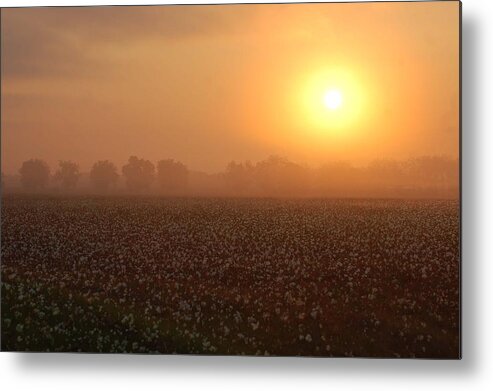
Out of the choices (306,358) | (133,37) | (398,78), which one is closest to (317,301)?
(306,358)

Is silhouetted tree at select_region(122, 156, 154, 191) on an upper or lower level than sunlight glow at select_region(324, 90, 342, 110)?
lower

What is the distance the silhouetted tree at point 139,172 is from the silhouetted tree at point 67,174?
0.33 meters

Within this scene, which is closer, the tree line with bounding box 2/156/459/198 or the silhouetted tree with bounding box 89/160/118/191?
the tree line with bounding box 2/156/459/198

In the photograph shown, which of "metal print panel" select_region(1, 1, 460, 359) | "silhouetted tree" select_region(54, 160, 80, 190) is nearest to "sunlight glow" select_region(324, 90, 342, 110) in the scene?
"metal print panel" select_region(1, 1, 460, 359)

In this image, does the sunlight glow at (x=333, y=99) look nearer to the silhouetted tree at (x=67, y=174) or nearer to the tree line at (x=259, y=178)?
the tree line at (x=259, y=178)

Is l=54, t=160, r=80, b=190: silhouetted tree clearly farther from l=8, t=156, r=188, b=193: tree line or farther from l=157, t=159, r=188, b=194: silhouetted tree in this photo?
l=157, t=159, r=188, b=194: silhouetted tree

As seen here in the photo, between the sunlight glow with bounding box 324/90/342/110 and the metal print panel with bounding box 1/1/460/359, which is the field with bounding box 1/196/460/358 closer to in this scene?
the metal print panel with bounding box 1/1/460/359

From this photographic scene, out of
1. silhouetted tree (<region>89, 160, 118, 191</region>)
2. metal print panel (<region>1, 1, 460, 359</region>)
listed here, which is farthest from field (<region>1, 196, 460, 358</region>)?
silhouetted tree (<region>89, 160, 118, 191</region>)

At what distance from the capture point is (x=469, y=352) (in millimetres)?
5184

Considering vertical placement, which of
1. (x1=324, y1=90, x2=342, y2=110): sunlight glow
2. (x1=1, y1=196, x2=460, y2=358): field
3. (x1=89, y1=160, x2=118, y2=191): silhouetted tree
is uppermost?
(x1=324, y1=90, x2=342, y2=110): sunlight glow

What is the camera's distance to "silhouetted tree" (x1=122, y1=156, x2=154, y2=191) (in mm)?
5275

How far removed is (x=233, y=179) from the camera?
5.26m

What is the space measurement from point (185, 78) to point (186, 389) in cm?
212

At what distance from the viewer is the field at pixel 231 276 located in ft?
17.0
